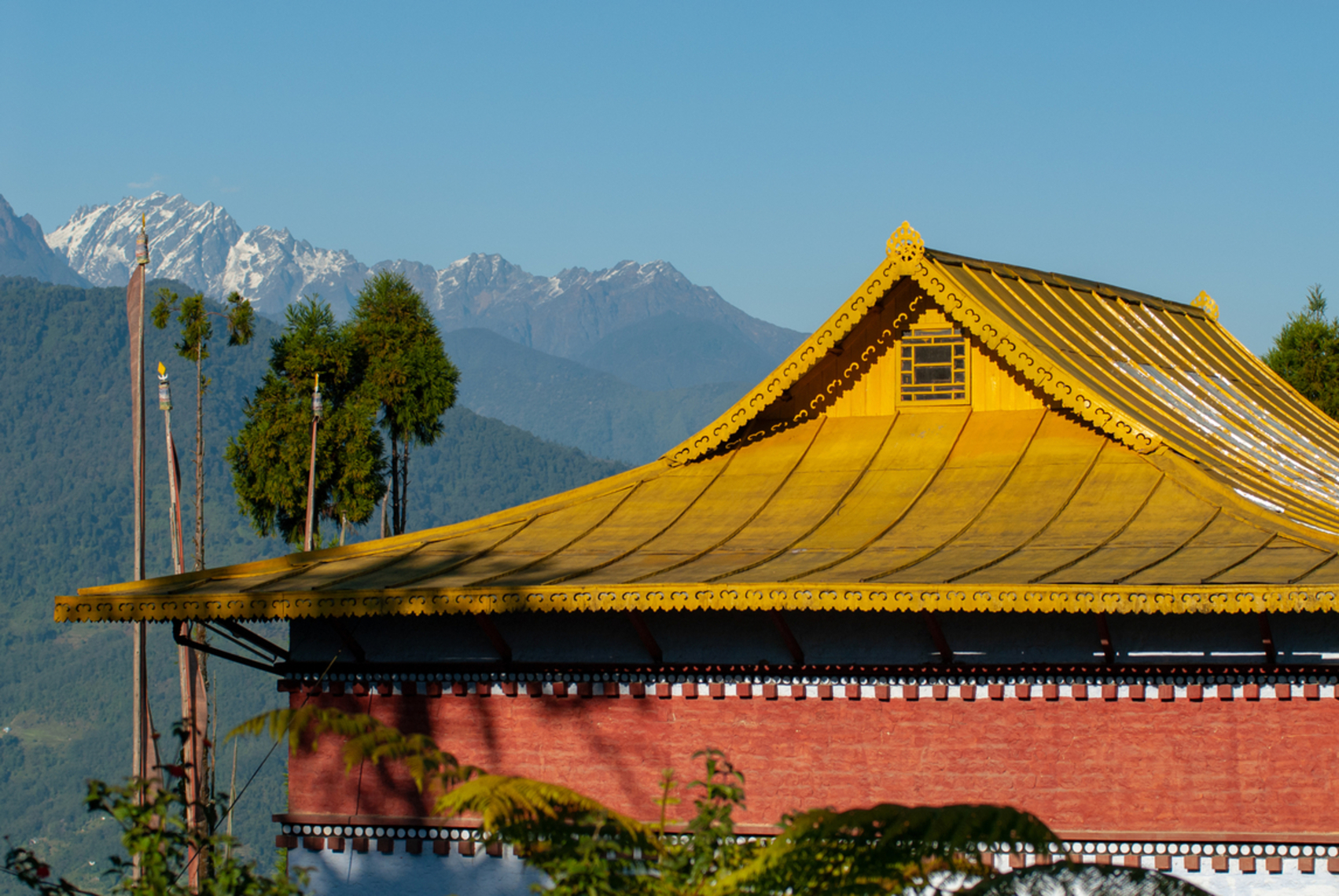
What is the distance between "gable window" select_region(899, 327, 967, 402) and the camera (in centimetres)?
1980

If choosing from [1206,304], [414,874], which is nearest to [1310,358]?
[1206,304]

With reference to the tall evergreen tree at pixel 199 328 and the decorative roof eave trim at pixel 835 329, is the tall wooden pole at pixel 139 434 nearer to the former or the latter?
the decorative roof eave trim at pixel 835 329

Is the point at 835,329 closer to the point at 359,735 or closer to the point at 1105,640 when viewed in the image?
the point at 1105,640

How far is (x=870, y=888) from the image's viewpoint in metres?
10.6

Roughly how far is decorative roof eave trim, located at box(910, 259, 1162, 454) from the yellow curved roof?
0.09 ft

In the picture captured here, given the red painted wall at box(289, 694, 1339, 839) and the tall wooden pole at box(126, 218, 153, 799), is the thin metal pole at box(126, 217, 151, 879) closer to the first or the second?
the tall wooden pole at box(126, 218, 153, 799)

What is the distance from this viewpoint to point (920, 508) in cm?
1792

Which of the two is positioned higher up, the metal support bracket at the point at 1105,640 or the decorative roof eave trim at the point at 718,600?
the decorative roof eave trim at the point at 718,600

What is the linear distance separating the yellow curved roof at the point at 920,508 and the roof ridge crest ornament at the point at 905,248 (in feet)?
0.10

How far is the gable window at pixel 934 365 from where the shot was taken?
1980 centimetres

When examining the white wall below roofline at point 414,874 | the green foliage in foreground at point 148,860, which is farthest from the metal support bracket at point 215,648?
the green foliage in foreground at point 148,860

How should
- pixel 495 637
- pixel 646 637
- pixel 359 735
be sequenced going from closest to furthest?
1. pixel 359 735
2. pixel 646 637
3. pixel 495 637

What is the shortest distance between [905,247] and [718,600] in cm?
638

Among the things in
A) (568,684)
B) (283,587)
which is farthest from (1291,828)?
(283,587)
